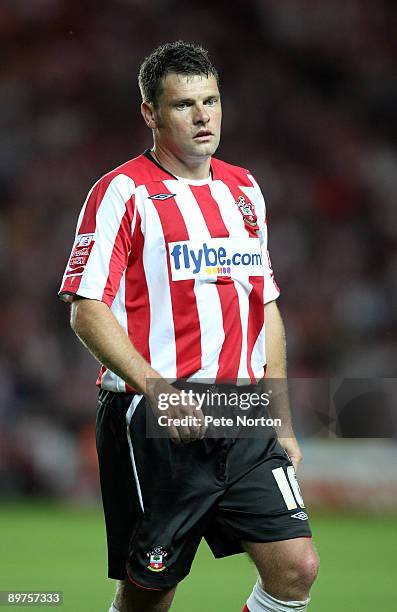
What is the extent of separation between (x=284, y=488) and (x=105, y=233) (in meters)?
0.93

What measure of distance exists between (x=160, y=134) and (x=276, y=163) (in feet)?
25.6

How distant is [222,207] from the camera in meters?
3.53

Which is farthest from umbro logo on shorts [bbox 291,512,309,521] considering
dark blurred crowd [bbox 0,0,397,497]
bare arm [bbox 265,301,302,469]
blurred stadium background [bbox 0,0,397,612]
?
dark blurred crowd [bbox 0,0,397,497]

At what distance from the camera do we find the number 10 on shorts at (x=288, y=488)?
3354mm

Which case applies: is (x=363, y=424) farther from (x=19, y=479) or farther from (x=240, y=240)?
(x=240, y=240)

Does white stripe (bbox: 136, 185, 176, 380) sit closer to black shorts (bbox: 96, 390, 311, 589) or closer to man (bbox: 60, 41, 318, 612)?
man (bbox: 60, 41, 318, 612)

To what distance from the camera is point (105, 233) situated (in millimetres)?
3334

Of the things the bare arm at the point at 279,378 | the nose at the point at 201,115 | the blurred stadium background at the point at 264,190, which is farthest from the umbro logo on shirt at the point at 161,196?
the blurred stadium background at the point at 264,190

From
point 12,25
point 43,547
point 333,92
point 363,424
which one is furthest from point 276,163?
point 43,547

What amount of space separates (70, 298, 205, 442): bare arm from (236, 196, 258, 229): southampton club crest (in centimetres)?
59

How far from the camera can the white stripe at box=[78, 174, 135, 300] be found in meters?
3.28

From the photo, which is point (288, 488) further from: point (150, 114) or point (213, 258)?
point (150, 114)

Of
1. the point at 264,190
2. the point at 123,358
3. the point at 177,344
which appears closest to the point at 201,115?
the point at 177,344

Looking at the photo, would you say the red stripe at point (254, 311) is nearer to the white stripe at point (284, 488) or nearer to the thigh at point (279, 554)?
the white stripe at point (284, 488)
